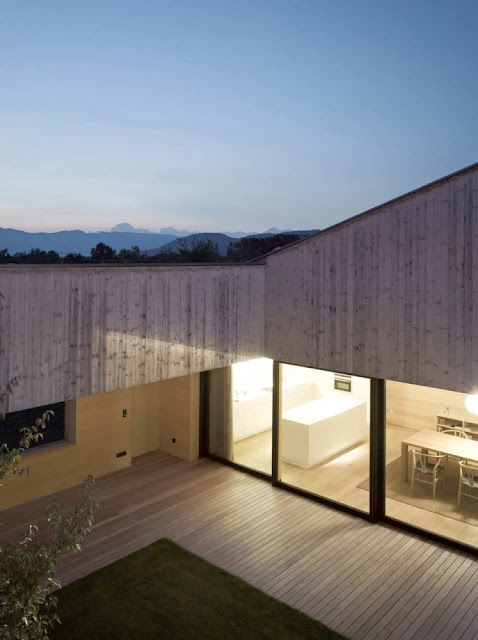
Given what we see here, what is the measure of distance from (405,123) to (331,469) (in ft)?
102

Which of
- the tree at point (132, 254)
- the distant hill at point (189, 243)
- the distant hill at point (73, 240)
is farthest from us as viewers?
the distant hill at point (189, 243)

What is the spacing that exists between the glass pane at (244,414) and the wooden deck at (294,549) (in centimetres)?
49

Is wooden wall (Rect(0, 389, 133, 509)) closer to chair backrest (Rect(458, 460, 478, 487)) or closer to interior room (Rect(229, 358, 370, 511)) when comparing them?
interior room (Rect(229, 358, 370, 511))

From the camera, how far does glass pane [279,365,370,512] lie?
8148 mm

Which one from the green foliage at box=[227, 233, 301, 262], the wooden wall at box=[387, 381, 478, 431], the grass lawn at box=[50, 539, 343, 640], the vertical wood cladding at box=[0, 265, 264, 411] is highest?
the green foliage at box=[227, 233, 301, 262]

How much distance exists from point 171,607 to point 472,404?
472 centimetres

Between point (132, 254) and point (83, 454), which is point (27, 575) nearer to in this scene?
point (83, 454)

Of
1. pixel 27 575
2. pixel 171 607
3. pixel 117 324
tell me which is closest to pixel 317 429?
pixel 171 607

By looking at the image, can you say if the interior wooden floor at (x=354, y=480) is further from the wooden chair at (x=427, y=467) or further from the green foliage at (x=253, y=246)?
the green foliage at (x=253, y=246)

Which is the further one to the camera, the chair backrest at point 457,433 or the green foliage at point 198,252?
the green foliage at point 198,252

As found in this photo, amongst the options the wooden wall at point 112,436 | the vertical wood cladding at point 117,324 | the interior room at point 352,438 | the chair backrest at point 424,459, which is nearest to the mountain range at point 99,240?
the wooden wall at point 112,436

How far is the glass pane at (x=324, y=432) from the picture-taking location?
8.15 m

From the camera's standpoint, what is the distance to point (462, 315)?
21.0 ft

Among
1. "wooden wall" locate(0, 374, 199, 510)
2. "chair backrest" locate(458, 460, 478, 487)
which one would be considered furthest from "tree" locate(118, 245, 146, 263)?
"chair backrest" locate(458, 460, 478, 487)
